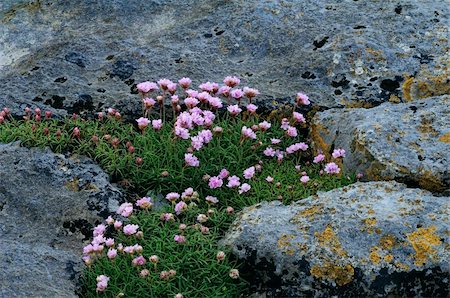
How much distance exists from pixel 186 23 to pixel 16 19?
2048 millimetres

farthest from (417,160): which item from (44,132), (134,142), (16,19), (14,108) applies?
(16,19)

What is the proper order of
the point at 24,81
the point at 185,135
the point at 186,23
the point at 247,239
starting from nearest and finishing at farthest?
the point at 247,239
the point at 185,135
the point at 24,81
the point at 186,23

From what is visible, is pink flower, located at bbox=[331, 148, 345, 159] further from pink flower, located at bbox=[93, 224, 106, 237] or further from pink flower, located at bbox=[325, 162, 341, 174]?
pink flower, located at bbox=[93, 224, 106, 237]

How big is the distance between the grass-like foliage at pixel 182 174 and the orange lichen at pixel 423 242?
1.16 metres

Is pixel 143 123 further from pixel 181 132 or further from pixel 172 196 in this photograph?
pixel 172 196

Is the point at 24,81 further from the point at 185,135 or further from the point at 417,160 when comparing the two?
the point at 417,160

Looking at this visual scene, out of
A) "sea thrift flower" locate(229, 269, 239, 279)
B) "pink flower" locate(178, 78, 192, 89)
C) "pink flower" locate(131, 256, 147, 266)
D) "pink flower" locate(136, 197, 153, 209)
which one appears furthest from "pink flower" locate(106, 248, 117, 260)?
"pink flower" locate(178, 78, 192, 89)

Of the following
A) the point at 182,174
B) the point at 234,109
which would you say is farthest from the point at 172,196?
the point at 234,109

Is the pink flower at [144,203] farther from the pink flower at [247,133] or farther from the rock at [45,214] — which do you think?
the pink flower at [247,133]

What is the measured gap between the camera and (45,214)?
5246mm

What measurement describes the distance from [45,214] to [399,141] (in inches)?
110

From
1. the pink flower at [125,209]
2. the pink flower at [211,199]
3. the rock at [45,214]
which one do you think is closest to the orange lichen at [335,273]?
the pink flower at [211,199]

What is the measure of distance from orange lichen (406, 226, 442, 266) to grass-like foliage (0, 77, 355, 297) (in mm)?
1161

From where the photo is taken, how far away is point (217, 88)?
6.37 meters
